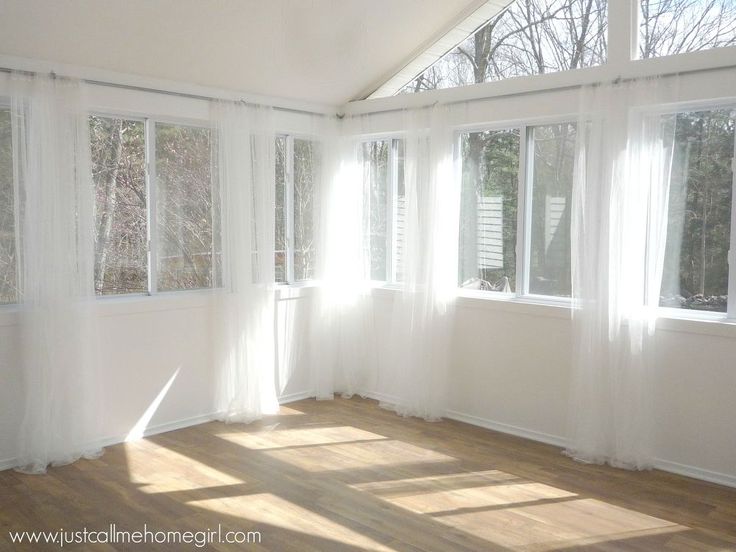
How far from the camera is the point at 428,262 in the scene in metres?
5.44

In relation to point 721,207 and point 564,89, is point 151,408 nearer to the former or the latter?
point 564,89

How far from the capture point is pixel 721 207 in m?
4.21

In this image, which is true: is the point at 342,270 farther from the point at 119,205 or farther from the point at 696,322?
the point at 696,322

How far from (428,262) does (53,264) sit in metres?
2.61

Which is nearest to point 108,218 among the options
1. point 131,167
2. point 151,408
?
point 131,167

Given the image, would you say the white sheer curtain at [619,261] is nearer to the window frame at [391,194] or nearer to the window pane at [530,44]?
the window pane at [530,44]

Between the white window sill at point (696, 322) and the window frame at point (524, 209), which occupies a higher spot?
the window frame at point (524, 209)

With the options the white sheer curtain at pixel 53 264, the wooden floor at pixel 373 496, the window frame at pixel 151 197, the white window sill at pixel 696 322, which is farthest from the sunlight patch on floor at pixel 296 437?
the white window sill at pixel 696 322

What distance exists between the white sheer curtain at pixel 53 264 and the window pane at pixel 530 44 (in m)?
2.72

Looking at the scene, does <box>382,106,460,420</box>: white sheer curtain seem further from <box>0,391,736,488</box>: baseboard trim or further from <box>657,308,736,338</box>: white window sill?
<box>657,308,736,338</box>: white window sill

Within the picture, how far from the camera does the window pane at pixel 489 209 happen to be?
5.23m

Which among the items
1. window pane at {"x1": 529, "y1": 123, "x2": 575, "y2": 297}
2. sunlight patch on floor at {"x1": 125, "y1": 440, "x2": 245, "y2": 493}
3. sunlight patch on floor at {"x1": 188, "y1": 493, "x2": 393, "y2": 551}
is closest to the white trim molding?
window pane at {"x1": 529, "y1": 123, "x2": 575, "y2": 297}

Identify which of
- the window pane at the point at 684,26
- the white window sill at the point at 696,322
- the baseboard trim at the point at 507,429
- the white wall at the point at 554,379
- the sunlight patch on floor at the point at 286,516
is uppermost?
the window pane at the point at 684,26

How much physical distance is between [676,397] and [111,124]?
404 cm
